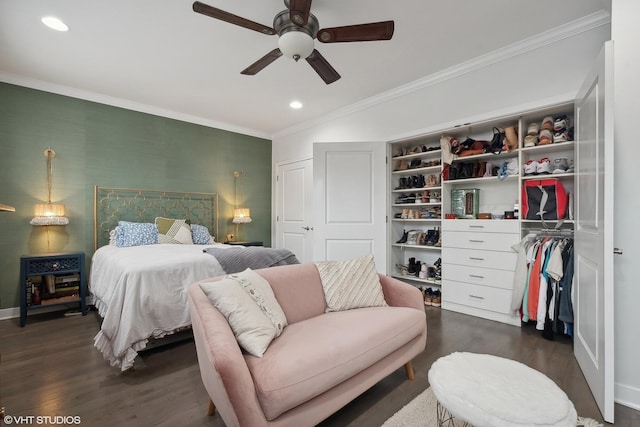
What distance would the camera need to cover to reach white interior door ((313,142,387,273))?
3920 mm

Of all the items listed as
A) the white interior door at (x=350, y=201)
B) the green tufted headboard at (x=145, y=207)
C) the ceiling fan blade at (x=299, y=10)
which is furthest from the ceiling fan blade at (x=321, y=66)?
the green tufted headboard at (x=145, y=207)

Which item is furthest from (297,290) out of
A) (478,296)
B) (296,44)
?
(478,296)

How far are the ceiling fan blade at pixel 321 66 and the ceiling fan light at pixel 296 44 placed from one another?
0.17 meters

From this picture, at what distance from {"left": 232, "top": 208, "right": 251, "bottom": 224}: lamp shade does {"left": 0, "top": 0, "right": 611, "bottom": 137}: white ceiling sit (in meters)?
1.72

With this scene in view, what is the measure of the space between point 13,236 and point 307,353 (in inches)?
159

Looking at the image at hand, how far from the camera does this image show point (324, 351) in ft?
4.85

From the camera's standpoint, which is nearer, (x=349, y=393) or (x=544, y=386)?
(x=544, y=386)

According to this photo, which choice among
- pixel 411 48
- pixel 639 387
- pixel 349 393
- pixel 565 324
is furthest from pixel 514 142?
pixel 349 393

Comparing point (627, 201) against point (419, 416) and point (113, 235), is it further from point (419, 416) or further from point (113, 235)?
point (113, 235)

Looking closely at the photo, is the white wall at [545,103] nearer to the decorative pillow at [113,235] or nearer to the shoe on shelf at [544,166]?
the shoe on shelf at [544,166]

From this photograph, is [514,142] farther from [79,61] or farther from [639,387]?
[79,61]

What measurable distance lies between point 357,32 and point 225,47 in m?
1.50

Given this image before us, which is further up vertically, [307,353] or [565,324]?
[307,353]

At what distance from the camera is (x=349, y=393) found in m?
1.56
